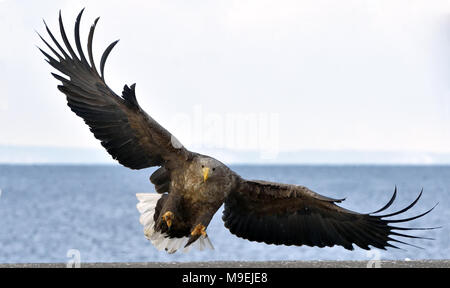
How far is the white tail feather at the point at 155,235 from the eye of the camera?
5762 millimetres

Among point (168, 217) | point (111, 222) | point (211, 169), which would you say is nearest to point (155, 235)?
point (168, 217)

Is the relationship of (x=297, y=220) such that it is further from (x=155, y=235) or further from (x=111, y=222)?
(x=111, y=222)

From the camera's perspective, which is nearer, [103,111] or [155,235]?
[103,111]

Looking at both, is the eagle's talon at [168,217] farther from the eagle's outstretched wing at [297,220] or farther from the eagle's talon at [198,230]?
the eagle's outstretched wing at [297,220]

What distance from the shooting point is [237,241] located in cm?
2770

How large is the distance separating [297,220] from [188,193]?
112cm

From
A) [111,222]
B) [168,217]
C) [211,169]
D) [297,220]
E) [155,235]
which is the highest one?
[211,169]

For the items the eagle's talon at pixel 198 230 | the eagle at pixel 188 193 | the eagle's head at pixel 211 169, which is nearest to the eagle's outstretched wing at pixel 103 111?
the eagle at pixel 188 193

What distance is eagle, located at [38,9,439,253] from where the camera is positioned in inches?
207

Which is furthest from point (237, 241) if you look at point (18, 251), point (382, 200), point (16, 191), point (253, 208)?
point (16, 191)

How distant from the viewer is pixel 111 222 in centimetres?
3566
